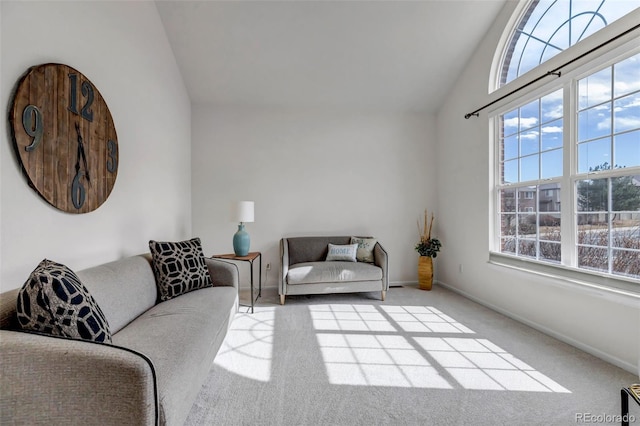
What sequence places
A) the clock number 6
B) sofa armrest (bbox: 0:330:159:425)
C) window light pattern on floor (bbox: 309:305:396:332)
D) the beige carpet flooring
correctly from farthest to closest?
window light pattern on floor (bbox: 309:305:396:332) < the clock number 6 < the beige carpet flooring < sofa armrest (bbox: 0:330:159:425)

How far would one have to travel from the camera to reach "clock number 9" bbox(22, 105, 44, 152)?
61.8 inches

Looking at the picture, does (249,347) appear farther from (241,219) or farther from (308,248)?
(308,248)

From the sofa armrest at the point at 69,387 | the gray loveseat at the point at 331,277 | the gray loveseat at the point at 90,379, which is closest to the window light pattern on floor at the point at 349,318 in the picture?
the gray loveseat at the point at 331,277

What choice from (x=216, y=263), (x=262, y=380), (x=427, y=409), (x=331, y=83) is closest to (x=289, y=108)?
(x=331, y=83)

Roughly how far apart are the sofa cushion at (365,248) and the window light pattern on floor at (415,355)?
1.01 m

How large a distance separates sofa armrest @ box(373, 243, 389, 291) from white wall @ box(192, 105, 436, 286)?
60 centimetres

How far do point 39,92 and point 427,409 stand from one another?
2.85 meters

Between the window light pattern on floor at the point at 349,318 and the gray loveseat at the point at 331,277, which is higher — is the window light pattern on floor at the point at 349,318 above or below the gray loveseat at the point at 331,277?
below

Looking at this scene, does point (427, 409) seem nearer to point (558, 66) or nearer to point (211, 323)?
point (211, 323)

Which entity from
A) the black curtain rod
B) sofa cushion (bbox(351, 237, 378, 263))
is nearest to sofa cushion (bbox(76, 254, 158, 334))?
sofa cushion (bbox(351, 237, 378, 263))

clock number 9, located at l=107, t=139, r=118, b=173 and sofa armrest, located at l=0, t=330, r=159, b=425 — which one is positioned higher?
clock number 9, located at l=107, t=139, r=118, b=173

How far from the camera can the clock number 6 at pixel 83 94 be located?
1.91 m

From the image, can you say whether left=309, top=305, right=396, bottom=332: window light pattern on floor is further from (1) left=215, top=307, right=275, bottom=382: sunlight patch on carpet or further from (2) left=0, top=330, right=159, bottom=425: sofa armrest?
(2) left=0, top=330, right=159, bottom=425: sofa armrest

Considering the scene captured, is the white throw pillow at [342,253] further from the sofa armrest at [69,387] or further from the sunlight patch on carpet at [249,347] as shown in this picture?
the sofa armrest at [69,387]
